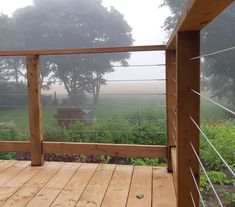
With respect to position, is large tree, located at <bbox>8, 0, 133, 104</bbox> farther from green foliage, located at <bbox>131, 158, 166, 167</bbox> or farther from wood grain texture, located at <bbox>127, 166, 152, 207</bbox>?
wood grain texture, located at <bbox>127, 166, 152, 207</bbox>

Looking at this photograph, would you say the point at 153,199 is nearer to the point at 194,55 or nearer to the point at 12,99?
the point at 194,55

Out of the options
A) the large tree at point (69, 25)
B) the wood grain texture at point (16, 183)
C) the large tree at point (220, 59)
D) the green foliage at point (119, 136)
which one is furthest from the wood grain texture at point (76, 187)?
the large tree at point (69, 25)

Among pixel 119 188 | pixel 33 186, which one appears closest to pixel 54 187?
pixel 33 186

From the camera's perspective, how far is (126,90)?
10.6ft

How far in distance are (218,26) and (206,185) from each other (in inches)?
255

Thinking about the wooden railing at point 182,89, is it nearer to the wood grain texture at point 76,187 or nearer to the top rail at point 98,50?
the top rail at point 98,50

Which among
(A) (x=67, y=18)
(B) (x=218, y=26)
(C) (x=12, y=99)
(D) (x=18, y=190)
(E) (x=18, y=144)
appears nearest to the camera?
(D) (x=18, y=190)

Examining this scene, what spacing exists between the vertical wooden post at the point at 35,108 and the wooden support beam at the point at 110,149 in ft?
0.24

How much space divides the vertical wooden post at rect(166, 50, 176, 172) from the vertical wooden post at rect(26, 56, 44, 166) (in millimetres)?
1057

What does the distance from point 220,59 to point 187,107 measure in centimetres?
576

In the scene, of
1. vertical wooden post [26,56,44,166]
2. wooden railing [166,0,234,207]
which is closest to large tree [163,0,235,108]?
vertical wooden post [26,56,44,166]

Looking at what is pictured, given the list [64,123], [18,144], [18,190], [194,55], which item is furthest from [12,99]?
[194,55]

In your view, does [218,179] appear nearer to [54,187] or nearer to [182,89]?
[54,187]

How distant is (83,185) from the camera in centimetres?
227
